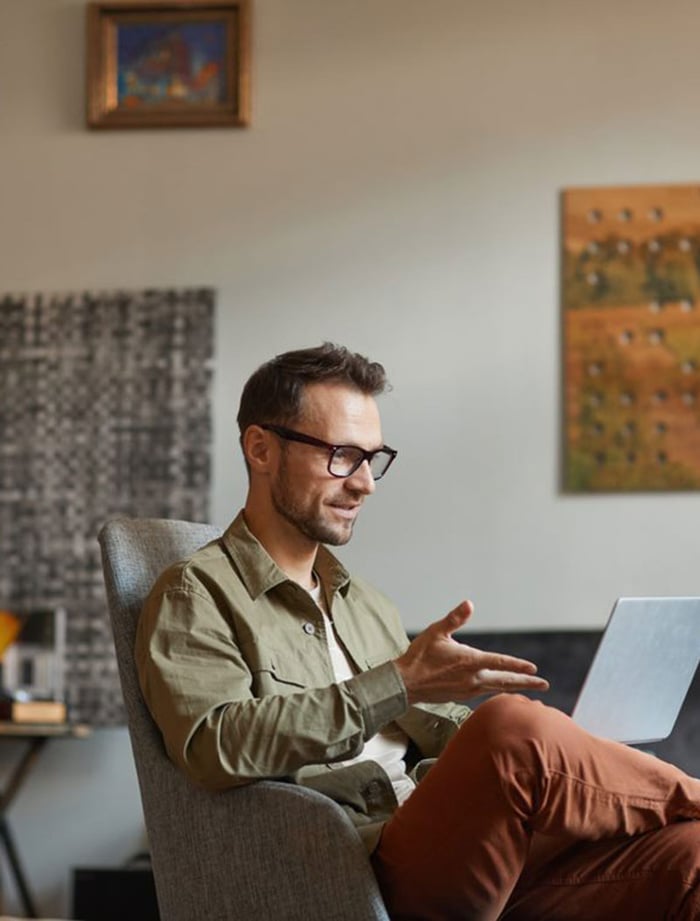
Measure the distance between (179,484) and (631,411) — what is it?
126cm

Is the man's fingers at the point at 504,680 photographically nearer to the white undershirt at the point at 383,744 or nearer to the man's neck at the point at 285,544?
the white undershirt at the point at 383,744

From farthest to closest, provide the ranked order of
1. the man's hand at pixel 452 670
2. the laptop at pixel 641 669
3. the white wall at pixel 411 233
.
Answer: the white wall at pixel 411 233, the laptop at pixel 641 669, the man's hand at pixel 452 670

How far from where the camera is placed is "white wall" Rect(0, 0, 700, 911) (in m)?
3.88

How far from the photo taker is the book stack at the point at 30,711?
3791 mm

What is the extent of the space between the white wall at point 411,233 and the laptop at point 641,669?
1704 mm

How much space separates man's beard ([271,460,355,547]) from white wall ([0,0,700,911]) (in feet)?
5.49

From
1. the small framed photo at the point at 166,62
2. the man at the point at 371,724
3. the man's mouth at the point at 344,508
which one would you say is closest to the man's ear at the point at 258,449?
the man at the point at 371,724

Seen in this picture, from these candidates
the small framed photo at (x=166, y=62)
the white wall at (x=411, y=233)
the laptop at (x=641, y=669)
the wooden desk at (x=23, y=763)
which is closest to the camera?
the laptop at (x=641, y=669)

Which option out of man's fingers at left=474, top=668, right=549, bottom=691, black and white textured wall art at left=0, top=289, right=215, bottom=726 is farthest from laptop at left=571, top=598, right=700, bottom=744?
black and white textured wall art at left=0, top=289, right=215, bottom=726

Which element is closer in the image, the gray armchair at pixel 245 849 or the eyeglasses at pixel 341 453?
the gray armchair at pixel 245 849

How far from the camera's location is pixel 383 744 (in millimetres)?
2219

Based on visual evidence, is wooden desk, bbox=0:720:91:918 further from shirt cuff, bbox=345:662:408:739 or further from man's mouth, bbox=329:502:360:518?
shirt cuff, bbox=345:662:408:739

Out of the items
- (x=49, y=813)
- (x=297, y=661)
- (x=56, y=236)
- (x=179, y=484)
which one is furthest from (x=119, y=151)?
(x=297, y=661)

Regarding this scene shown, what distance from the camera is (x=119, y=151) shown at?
4105mm
